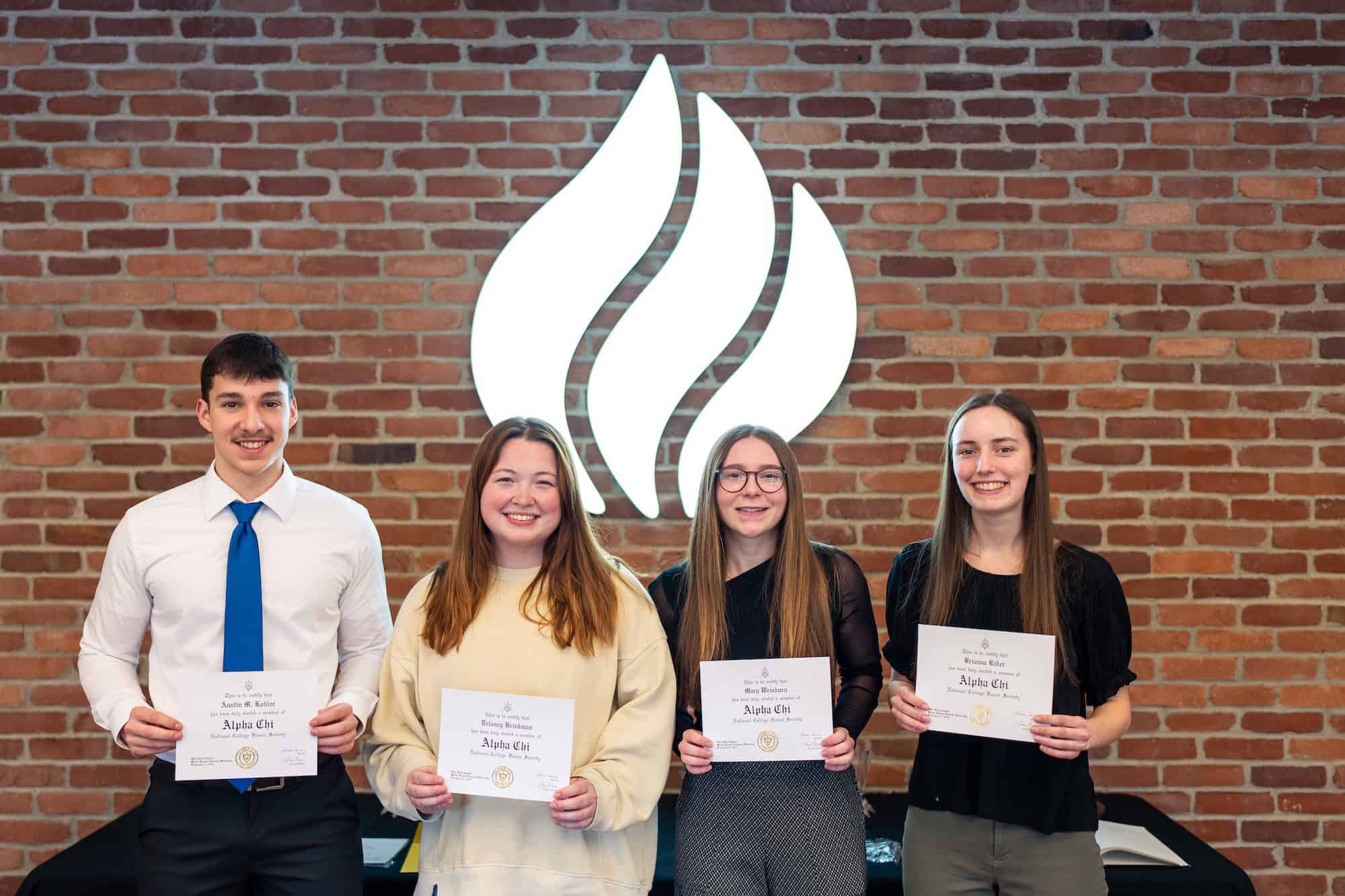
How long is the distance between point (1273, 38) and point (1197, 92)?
0.28 m

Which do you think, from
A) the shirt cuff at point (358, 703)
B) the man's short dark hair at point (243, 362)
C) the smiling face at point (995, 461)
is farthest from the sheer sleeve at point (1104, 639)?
the man's short dark hair at point (243, 362)

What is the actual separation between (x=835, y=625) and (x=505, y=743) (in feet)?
2.38

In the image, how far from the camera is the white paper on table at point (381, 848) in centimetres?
239

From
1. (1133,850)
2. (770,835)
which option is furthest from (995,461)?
(1133,850)

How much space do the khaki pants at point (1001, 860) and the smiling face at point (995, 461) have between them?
0.63 metres

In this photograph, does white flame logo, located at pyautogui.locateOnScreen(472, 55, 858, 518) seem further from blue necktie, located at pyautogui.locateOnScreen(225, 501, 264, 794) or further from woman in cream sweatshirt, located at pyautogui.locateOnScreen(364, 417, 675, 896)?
blue necktie, located at pyautogui.locateOnScreen(225, 501, 264, 794)

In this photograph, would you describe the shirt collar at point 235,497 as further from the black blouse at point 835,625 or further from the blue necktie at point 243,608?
the black blouse at point 835,625

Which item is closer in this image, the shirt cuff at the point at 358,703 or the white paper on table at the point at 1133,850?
the shirt cuff at the point at 358,703

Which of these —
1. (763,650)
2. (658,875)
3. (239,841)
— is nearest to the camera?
(239,841)

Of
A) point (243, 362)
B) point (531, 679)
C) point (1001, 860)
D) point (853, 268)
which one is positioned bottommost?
point (1001, 860)

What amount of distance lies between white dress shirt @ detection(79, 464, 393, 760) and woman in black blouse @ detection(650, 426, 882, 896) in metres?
0.67

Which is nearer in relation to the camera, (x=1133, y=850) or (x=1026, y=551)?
(x=1026, y=551)

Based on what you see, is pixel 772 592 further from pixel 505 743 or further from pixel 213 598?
pixel 213 598

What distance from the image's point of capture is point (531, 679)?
1.87m
